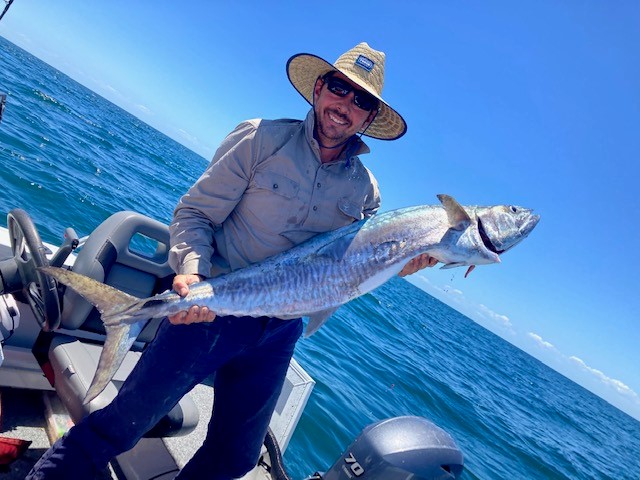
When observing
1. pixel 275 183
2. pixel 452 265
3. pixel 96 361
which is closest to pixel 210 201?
pixel 275 183

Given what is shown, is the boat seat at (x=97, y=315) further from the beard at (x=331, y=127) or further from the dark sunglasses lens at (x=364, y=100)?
the dark sunglasses lens at (x=364, y=100)

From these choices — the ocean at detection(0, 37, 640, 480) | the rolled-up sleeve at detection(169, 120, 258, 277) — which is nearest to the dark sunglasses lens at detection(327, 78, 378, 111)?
the rolled-up sleeve at detection(169, 120, 258, 277)

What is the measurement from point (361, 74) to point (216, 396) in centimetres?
248

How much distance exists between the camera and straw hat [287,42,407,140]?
2.91 metres

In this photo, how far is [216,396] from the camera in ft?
10.2

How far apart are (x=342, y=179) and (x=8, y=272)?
281cm

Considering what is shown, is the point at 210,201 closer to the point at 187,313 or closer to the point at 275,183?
the point at 275,183

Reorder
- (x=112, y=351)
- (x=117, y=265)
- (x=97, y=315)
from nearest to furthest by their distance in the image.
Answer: (x=112, y=351), (x=117, y=265), (x=97, y=315)

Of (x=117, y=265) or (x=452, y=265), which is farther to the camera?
(x=117, y=265)

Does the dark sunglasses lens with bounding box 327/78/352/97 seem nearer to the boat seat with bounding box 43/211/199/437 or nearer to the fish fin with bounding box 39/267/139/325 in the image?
the fish fin with bounding box 39/267/139/325

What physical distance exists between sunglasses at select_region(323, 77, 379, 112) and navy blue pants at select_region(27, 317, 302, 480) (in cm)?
159

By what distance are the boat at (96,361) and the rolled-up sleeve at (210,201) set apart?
1.17 meters

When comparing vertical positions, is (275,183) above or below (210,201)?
above

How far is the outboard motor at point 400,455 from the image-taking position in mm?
3188
